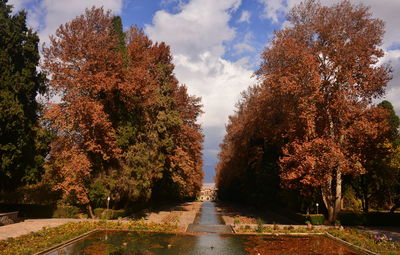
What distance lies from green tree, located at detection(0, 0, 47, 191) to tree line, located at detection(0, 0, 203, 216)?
2.2 inches

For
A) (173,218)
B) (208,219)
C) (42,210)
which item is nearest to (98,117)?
(42,210)

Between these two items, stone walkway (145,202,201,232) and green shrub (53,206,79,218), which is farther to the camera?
green shrub (53,206,79,218)

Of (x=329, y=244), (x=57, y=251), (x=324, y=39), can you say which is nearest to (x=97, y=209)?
(x=57, y=251)

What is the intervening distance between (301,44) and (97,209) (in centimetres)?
1863

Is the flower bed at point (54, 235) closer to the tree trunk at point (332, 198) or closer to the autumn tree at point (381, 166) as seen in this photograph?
the tree trunk at point (332, 198)

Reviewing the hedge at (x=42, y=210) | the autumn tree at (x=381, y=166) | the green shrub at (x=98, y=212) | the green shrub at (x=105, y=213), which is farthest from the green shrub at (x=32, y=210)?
the autumn tree at (x=381, y=166)

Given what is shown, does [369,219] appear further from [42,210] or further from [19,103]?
[19,103]

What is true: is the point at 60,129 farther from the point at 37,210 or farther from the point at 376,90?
the point at 376,90

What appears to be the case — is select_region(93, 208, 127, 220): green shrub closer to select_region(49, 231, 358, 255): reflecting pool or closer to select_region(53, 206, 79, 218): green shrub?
select_region(53, 206, 79, 218): green shrub

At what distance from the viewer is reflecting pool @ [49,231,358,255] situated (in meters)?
13.3

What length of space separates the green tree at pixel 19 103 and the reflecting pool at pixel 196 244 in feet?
24.7

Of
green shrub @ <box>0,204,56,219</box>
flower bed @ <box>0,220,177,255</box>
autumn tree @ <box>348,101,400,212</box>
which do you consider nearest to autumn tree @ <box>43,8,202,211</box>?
green shrub @ <box>0,204,56,219</box>

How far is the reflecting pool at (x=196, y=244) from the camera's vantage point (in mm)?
13330

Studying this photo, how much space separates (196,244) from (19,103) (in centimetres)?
1489
